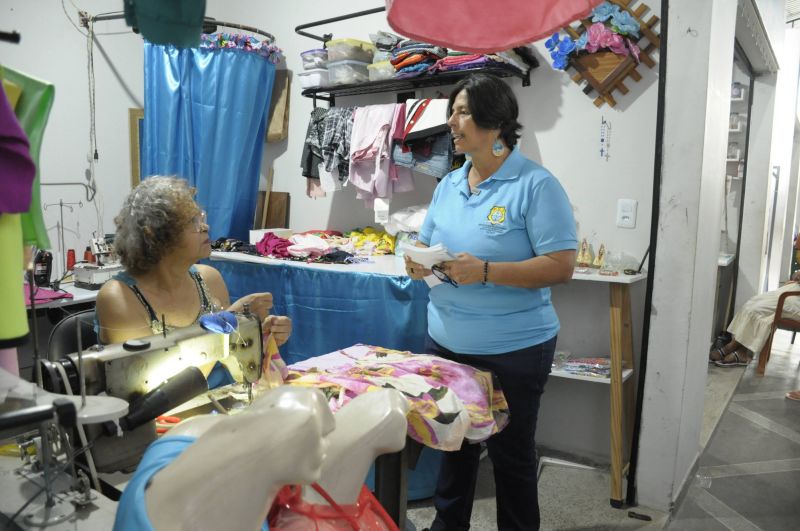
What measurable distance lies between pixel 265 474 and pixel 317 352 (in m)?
2.53

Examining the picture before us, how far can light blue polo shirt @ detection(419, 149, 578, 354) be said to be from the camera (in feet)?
5.90

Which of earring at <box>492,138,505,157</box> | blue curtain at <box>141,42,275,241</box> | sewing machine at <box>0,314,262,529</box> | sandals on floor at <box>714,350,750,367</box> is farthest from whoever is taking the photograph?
sandals on floor at <box>714,350,750,367</box>

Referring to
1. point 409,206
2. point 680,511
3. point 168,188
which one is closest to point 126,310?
point 168,188

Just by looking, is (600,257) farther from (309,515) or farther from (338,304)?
(309,515)

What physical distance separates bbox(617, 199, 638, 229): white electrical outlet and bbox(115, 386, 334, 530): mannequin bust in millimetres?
2589

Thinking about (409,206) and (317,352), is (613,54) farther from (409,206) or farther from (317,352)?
(317,352)

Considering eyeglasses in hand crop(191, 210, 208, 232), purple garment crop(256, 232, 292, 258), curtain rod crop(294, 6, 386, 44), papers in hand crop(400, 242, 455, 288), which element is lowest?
purple garment crop(256, 232, 292, 258)

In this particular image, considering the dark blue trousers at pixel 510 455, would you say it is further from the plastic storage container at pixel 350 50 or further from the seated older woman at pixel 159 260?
the plastic storage container at pixel 350 50

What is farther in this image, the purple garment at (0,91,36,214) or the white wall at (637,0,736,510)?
the white wall at (637,0,736,510)

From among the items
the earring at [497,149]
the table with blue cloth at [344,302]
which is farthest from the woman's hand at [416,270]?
the table with blue cloth at [344,302]

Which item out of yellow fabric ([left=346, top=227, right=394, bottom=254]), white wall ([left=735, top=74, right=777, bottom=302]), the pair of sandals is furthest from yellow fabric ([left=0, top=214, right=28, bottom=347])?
white wall ([left=735, top=74, right=777, bottom=302])

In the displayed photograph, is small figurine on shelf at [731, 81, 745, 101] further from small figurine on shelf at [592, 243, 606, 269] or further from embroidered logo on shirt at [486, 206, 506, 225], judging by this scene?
embroidered logo on shirt at [486, 206, 506, 225]

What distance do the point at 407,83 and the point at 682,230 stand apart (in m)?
1.69

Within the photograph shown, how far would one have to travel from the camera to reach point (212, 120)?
3969 millimetres
